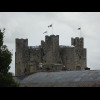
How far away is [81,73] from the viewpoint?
25.6 m

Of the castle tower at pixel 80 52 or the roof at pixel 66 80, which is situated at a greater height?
the castle tower at pixel 80 52

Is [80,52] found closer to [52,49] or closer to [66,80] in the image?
[52,49]

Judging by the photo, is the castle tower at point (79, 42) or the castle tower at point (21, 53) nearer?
the castle tower at point (21, 53)

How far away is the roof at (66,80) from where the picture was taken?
2295cm

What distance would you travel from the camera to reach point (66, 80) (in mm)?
24266

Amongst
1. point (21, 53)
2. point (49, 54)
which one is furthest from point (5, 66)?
point (21, 53)

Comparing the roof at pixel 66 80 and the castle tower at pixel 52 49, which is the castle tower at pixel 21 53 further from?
the roof at pixel 66 80

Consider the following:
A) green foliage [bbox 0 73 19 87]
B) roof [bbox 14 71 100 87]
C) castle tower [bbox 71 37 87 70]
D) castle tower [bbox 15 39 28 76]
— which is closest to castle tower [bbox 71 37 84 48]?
castle tower [bbox 71 37 87 70]

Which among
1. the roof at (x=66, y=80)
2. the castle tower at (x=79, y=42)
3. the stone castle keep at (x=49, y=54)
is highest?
the castle tower at (x=79, y=42)

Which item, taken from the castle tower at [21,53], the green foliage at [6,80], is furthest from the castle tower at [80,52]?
the green foliage at [6,80]
